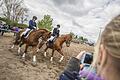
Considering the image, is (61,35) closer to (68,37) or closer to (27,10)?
(68,37)

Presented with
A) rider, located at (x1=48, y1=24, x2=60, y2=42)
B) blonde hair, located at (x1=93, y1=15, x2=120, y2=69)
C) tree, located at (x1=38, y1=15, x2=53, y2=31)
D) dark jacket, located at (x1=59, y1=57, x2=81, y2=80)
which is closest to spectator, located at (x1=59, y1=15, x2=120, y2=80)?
blonde hair, located at (x1=93, y1=15, x2=120, y2=69)

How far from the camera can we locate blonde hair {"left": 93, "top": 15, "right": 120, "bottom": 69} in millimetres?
730

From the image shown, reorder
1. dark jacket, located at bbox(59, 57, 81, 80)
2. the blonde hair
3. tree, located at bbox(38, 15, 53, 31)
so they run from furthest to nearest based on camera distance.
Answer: tree, located at bbox(38, 15, 53, 31)
dark jacket, located at bbox(59, 57, 81, 80)
the blonde hair

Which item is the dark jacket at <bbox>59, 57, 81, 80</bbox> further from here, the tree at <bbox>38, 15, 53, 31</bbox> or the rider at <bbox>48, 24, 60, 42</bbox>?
the tree at <bbox>38, 15, 53, 31</bbox>

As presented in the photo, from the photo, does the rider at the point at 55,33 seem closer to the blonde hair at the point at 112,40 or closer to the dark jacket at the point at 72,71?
the dark jacket at the point at 72,71

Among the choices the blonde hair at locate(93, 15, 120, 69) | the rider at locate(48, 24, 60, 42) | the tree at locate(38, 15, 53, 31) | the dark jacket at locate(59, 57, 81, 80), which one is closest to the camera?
the blonde hair at locate(93, 15, 120, 69)

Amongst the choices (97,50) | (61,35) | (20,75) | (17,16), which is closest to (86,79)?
(97,50)

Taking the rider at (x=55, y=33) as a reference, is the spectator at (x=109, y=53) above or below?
above

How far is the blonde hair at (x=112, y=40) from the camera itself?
730 millimetres

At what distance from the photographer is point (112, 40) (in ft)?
2.43

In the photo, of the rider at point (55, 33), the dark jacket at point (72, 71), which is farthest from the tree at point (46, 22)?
the dark jacket at point (72, 71)

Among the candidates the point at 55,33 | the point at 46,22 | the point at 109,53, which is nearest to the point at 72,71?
the point at 109,53

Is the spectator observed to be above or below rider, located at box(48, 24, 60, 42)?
above

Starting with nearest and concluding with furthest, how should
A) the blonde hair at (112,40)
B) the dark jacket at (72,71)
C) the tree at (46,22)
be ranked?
the blonde hair at (112,40) < the dark jacket at (72,71) < the tree at (46,22)
